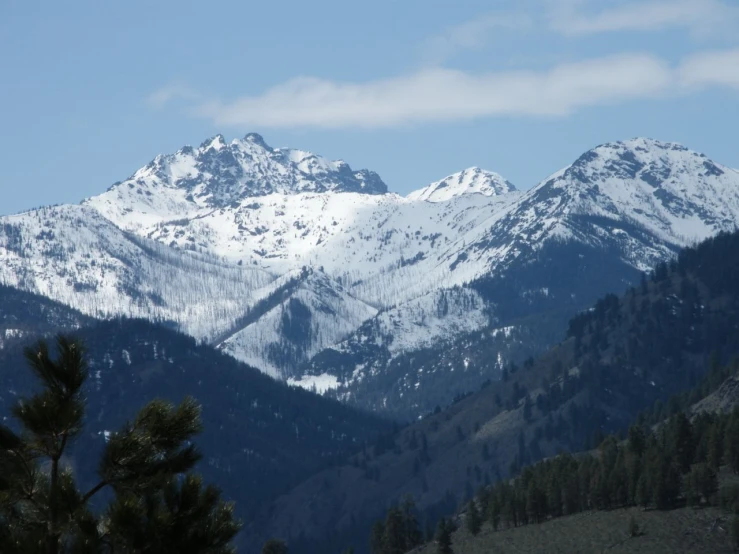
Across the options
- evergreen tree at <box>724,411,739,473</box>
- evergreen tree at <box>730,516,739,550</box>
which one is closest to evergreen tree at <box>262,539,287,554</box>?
evergreen tree at <box>724,411,739,473</box>

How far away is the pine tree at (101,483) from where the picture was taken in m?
26.7

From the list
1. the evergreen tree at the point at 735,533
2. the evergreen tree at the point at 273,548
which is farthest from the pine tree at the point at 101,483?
the evergreen tree at the point at 273,548

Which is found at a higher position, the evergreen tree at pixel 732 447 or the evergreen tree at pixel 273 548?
the evergreen tree at pixel 732 447

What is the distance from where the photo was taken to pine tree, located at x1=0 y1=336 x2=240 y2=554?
26703 mm

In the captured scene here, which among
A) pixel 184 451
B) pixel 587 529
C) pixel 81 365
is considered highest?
pixel 587 529

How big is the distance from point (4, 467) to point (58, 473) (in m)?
1.13

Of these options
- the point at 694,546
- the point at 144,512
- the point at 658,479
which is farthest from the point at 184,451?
the point at 658,479

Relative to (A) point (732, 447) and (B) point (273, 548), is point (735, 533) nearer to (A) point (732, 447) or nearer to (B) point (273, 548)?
(A) point (732, 447)

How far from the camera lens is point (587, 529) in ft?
586

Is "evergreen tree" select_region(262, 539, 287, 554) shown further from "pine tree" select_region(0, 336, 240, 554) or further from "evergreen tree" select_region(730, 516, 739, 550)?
"pine tree" select_region(0, 336, 240, 554)

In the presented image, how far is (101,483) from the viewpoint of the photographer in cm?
2695

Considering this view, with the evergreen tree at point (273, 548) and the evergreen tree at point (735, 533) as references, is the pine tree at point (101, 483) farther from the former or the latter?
the evergreen tree at point (273, 548)

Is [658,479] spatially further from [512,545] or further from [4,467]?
[4,467]

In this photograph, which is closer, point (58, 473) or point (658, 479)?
point (58, 473)
